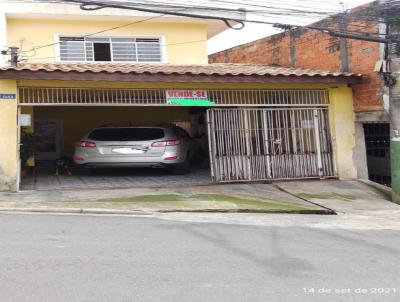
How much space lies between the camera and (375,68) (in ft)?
39.9

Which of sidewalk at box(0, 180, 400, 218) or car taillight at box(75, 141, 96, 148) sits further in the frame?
car taillight at box(75, 141, 96, 148)

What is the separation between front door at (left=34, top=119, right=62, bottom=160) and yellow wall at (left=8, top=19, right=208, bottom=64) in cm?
286

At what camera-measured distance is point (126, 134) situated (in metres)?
12.9

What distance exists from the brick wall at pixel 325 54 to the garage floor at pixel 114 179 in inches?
170

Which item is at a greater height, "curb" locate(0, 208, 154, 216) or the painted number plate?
the painted number plate

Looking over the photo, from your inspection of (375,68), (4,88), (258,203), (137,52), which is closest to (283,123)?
(375,68)

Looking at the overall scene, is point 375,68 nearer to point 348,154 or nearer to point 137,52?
point 348,154

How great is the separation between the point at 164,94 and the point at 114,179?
8.25 ft

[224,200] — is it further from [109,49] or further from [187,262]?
[109,49]

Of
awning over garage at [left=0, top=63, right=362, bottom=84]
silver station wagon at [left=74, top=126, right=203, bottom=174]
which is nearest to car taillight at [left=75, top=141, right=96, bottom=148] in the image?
silver station wagon at [left=74, top=126, right=203, bottom=174]

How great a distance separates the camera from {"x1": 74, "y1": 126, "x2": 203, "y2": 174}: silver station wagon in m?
12.6

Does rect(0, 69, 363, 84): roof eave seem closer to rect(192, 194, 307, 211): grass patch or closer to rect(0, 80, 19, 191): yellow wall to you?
rect(0, 80, 19, 191): yellow wall

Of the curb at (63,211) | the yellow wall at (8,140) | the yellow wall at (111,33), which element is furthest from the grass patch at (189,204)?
the yellow wall at (111,33)

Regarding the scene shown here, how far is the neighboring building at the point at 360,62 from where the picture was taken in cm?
1264
